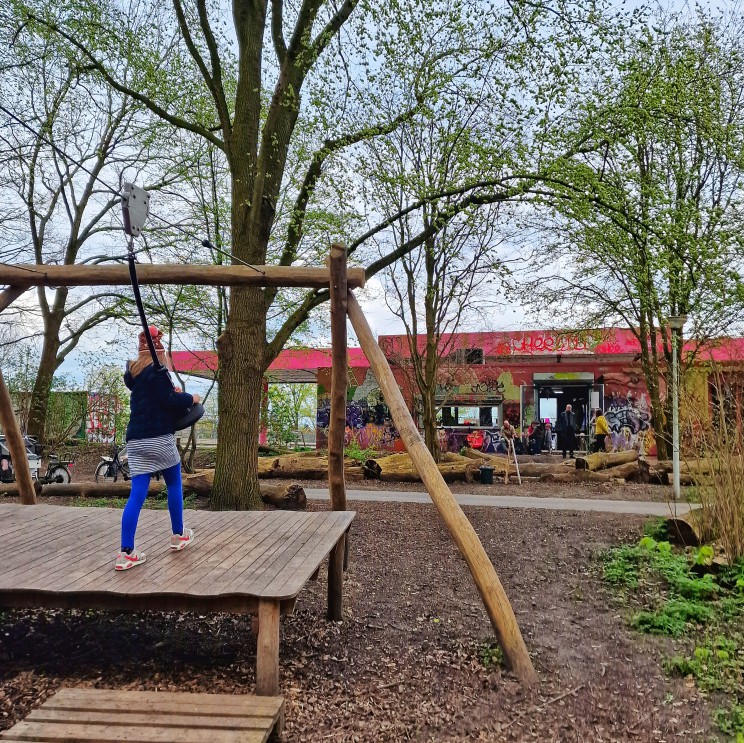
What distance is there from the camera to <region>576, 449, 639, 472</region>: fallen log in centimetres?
1474

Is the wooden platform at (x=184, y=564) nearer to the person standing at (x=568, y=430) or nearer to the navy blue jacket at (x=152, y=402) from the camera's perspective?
the navy blue jacket at (x=152, y=402)

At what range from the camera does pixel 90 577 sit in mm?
3664

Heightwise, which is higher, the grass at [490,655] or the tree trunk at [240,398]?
the tree trunk at [240,398]

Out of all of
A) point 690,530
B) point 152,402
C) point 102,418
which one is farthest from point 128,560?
point 102,418

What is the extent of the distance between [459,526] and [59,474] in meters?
11.4

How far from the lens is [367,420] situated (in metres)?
22.8

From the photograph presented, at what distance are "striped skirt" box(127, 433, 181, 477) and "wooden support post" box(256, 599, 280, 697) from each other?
3.92ft

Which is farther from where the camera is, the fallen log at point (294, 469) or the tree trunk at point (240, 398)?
the fallen log at point (294, 469)

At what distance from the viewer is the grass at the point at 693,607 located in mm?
3854

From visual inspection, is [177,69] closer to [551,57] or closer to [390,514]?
[551,57]

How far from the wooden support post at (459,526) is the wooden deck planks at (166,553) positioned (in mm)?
873

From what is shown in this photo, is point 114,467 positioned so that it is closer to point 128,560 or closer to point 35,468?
point 35,468

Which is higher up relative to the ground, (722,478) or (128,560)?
(722,478)

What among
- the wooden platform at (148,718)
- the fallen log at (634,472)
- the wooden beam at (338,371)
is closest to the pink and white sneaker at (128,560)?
the wooden platform at (148,718)
